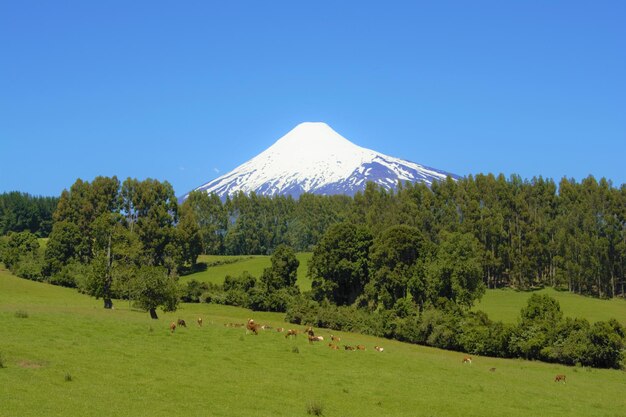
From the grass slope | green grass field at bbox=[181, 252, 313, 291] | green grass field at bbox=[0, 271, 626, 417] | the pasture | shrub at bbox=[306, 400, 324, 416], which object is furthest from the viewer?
green grass field at bbox=[181, 252, 313, 291]

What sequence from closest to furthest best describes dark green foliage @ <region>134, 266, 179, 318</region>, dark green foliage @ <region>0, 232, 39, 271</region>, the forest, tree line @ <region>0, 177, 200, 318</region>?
dark green foliage @ <region>134, 266, 179, 318</region>
the forest
tree line @ <region>0, 177, 200, 318</region>
dark green foliage @ <region>0, 232, 39, 271</region>

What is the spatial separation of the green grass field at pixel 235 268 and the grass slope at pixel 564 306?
29.8m

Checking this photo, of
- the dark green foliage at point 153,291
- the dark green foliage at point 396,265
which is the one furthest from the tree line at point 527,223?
the dark green foliage at point 153,291

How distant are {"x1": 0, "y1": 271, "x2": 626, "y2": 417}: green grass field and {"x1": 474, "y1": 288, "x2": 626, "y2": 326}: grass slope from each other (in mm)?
33748

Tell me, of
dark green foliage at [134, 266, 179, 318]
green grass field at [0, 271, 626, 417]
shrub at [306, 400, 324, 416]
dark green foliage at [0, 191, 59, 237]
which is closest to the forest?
dark green foliage at [134, 266, 179, 318]

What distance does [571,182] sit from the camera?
4732 inches

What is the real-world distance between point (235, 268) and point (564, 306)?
63.4 m

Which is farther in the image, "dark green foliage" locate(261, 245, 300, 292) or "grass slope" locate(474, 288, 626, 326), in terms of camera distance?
"dark green foliage" locate(261, 245, 300, 292)

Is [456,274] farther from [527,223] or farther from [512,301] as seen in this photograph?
[527,223]

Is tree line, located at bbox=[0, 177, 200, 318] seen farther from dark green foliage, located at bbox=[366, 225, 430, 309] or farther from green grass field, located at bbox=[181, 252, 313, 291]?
dark green foliage, located at bbox=[366, 225, 430, 309]

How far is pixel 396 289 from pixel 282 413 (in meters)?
51.0

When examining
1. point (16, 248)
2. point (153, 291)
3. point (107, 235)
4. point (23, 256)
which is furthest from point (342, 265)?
point (16, 248)

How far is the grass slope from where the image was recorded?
7838 cm

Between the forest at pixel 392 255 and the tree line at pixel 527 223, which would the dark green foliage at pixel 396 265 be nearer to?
the forest at pixel 392 255
